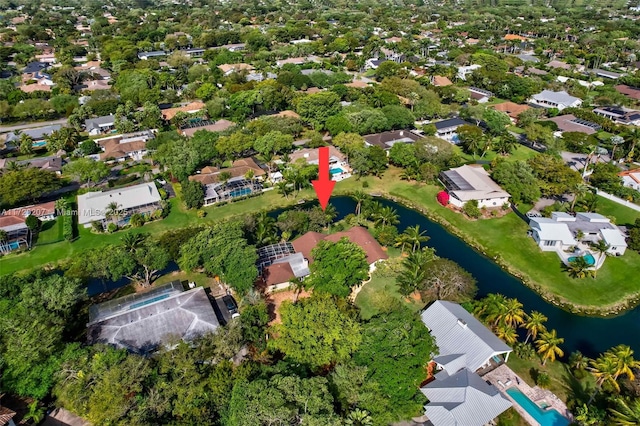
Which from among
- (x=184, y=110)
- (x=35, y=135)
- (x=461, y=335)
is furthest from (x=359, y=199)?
(x=35, y=135)

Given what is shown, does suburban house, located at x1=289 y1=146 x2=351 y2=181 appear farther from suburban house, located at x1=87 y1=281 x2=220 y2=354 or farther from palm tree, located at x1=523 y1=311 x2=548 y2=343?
palm tree, located at x1=523 y1=311 x2=548 y2=343

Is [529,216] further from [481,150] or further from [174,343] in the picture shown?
[174,343]

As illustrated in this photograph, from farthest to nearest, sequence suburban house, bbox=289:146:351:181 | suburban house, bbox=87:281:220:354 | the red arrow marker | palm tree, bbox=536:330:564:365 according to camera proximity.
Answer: suburban house, bbox=289:146:351:181 < the red arrow marker < suburban house, bbox=87:281:220:354 < palm tree, bbox=536:330:564:365

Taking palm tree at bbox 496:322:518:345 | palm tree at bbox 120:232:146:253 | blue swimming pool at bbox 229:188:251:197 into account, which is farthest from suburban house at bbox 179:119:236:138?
palm tree at bbox 496:322:518:345

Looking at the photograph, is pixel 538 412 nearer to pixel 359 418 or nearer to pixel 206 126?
pixel 359 418

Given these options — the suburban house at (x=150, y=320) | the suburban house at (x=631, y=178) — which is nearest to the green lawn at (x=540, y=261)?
the suburban house at (x=631, y=178)
